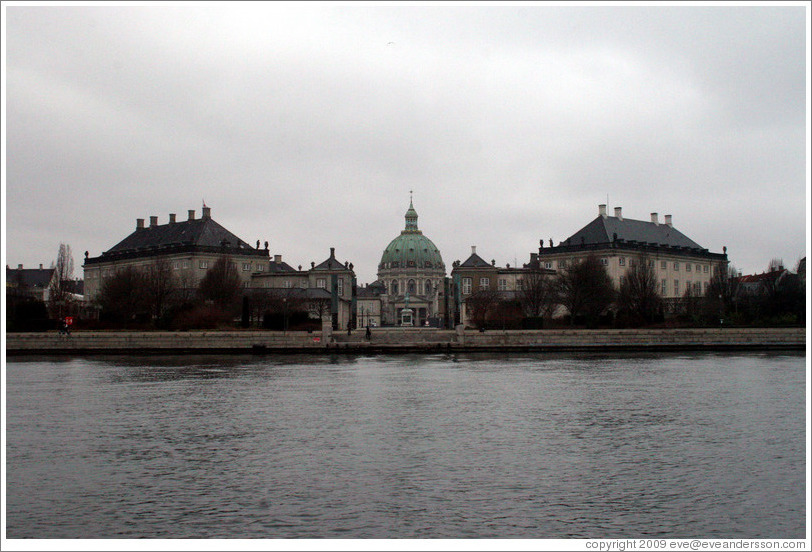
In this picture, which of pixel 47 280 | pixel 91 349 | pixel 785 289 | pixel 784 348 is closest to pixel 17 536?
pixel 91 349

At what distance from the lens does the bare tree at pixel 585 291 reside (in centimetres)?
9644

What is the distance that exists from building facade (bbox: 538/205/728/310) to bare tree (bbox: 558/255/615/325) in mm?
21733

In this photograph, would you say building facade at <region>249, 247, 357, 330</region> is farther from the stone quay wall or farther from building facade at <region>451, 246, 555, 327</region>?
the stone quay wall

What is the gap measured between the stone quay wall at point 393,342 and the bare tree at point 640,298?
47.4 ft

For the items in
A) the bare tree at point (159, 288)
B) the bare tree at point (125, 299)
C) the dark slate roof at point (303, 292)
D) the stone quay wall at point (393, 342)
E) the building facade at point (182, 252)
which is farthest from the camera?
the building facade at point (182, 252)

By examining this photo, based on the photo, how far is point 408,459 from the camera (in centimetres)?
2200

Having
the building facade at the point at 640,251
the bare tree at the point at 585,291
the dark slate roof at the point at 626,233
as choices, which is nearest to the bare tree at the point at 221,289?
the bare tree at the point at 585,291

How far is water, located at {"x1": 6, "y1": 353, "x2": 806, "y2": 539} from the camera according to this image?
16.4 metres

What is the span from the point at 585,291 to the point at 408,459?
77.6 m

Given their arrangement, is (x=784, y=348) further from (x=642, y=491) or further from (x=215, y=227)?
(x=215, y=227)

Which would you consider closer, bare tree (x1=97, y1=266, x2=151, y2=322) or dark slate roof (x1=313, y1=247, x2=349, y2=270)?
bare tree (x1=97, y1=266, x2=151, y2=322)

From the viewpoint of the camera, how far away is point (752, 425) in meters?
27.1

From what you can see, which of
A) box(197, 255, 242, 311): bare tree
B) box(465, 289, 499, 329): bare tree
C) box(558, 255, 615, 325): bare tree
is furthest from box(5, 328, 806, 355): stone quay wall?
box(197, 255, 242, 311): bare tree

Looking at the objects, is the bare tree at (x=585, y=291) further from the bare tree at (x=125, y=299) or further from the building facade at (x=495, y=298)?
the bare tree at (x=125, y=299)
